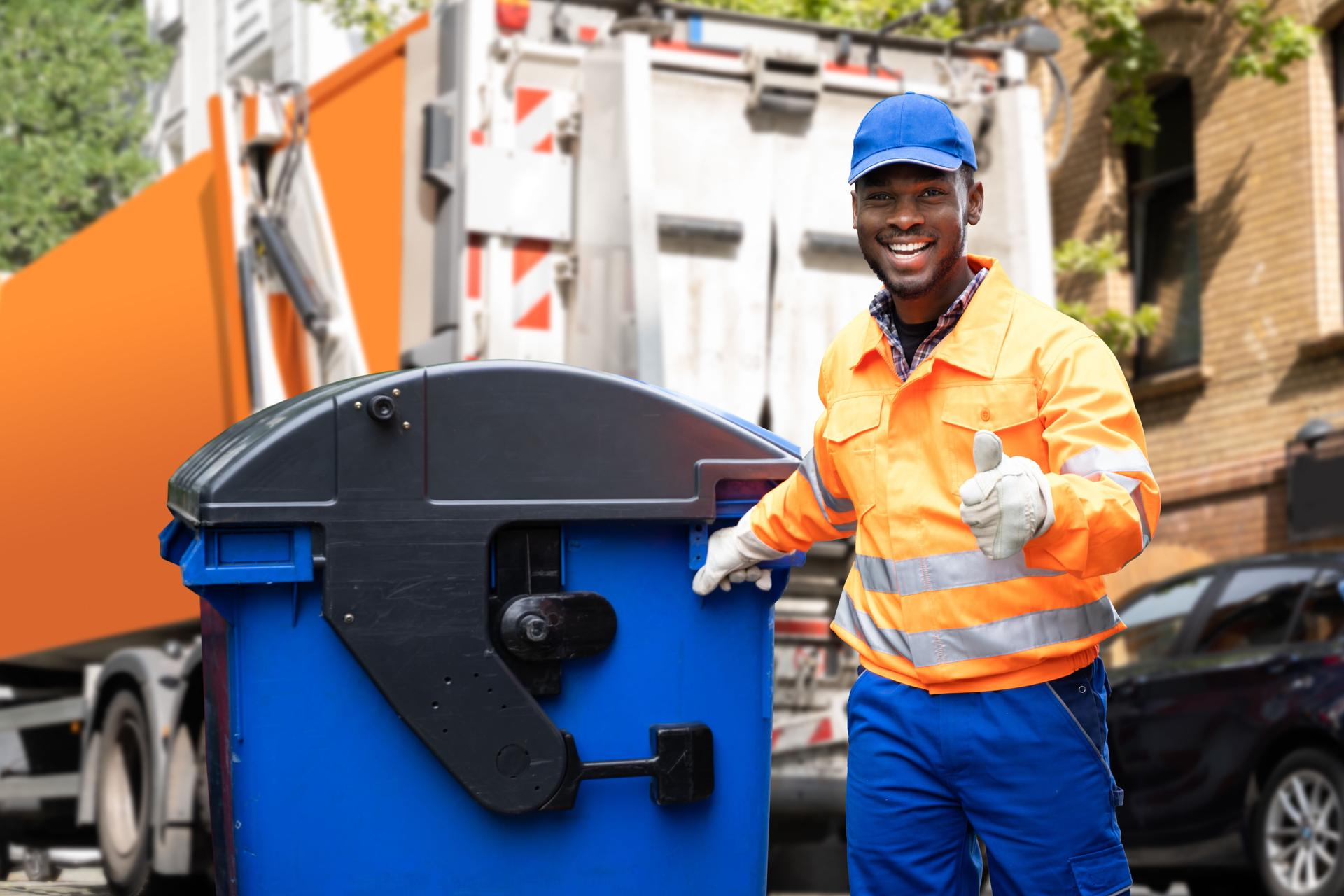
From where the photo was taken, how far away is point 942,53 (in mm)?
6969

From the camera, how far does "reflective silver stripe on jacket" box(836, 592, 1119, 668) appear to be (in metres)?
2.94

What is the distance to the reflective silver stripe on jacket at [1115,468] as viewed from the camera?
8.95 ft

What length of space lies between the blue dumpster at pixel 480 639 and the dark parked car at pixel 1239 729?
3.54 meters

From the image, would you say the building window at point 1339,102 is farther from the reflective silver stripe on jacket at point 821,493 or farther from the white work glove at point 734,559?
the reflective silver stripe on jacket at point 821,493

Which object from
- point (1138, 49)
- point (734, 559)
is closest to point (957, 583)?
point (734, 559)

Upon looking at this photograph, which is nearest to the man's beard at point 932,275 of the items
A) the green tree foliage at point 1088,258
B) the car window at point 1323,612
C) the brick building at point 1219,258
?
the car window at point 1323,612

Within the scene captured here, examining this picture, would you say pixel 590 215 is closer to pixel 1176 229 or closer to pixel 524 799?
pixel 524 799

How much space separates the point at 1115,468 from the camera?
274 cm

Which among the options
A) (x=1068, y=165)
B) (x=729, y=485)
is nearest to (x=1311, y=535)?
(x=1068, y=165)

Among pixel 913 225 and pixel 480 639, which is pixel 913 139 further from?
pixel 480 639

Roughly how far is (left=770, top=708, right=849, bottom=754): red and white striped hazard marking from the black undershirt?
3.15 meters

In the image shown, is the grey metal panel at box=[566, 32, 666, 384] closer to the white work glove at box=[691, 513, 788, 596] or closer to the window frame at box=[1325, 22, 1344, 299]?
the white work glove at box=[691, 513, 788, 596]

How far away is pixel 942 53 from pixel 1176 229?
728cm

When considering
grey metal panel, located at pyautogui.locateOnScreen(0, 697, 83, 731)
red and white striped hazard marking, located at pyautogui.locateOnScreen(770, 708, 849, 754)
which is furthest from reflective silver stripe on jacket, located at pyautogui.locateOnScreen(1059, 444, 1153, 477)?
grey metal panel, located at pyautogui.locateOnScreen(0, 697, 83, 731)
